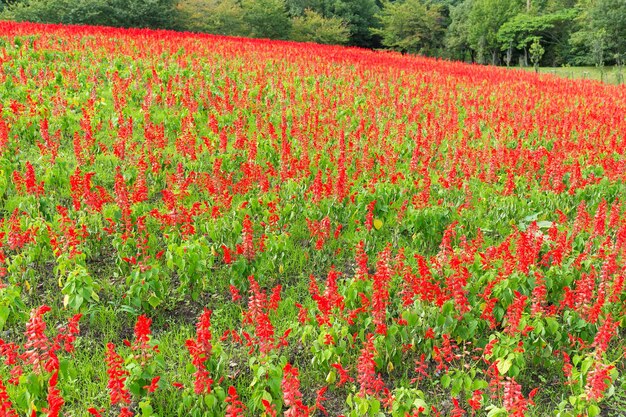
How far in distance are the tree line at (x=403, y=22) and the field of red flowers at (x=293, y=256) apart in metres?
19.2

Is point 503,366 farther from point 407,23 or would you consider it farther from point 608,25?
point 407,23

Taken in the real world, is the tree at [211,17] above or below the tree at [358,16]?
below

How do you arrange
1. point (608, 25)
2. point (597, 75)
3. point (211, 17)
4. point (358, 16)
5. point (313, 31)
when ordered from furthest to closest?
point (358, 16), point (608, 25), point (313, 31), point (597, 75), point (211, 17)

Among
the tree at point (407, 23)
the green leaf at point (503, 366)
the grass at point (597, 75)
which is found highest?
the tree at point (407, 23)

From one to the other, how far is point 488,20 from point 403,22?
10237mm

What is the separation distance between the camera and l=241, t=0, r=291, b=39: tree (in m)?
35.7

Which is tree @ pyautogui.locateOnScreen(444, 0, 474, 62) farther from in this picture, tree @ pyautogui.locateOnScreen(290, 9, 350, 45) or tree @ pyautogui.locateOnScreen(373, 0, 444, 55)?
tree @ pyautogui.locateOnScreen(290, 9, 350, 45)

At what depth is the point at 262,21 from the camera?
36.2 meters

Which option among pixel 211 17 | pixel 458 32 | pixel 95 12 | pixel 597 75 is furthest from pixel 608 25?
pixel 95 12

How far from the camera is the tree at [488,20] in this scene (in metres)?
52.1

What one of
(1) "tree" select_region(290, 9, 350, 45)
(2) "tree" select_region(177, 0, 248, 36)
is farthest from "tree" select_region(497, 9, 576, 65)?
(2) "tree" select_region(177, 0, 248, 36)

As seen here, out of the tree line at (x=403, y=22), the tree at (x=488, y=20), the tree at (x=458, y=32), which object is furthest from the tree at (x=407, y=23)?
the tree at (x=488, y=20)

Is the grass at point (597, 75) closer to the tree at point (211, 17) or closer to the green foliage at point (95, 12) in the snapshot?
the tree at point (211, 17)

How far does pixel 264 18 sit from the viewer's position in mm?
35938
